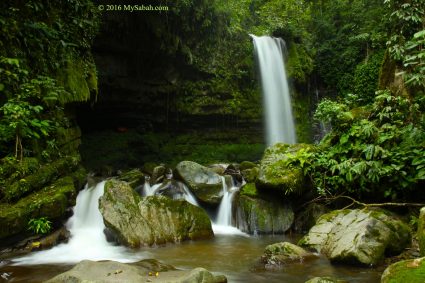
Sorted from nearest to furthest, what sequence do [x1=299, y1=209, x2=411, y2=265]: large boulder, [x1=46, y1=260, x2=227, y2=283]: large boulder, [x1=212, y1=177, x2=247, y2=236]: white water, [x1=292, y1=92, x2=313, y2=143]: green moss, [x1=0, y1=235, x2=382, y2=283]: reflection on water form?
[x1=46, y1=260, x2=227, y2=283]: large boulder
[x1=0, y1=235, x2=382, y2=283]: reflection on water
[x1=299, y1=209, x2=411, y2=265]: large boulder
[x1=212, y1=177, x2=247, y2=236]: white water
[x1=292, y1=92, x2=313, y2=143]: green moss

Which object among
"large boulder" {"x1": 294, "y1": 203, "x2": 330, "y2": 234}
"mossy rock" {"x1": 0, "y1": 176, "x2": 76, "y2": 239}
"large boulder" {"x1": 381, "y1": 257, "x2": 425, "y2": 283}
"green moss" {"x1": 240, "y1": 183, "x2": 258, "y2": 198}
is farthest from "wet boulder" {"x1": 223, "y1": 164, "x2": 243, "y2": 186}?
"large boulder" {"x1": 381, "y1": 257, "x2": 425, "y2": 283}

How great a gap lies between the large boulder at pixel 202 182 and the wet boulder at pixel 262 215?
817 millimetres

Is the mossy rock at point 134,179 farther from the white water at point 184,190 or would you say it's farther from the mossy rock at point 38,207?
the mossy rock at point 38,207

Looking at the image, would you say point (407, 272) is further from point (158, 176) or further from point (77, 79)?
point (158, 176)

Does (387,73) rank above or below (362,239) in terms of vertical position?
above

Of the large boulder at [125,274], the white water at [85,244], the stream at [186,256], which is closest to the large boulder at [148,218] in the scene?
the stream at [186,256]

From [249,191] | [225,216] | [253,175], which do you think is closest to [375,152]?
[249,191]

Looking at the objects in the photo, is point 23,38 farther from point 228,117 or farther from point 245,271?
point 228,117

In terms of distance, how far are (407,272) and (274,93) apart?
12.5 m

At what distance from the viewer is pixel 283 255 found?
5.70 metres

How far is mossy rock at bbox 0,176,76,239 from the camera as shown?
576cm

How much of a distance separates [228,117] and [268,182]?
701 cm

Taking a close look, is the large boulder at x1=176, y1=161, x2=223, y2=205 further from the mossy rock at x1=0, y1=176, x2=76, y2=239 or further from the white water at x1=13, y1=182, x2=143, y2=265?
the mossy rock at x1=0, y1=176, x2=76, y2=239

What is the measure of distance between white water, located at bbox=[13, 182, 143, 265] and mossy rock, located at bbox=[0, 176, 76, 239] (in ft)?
1.71
